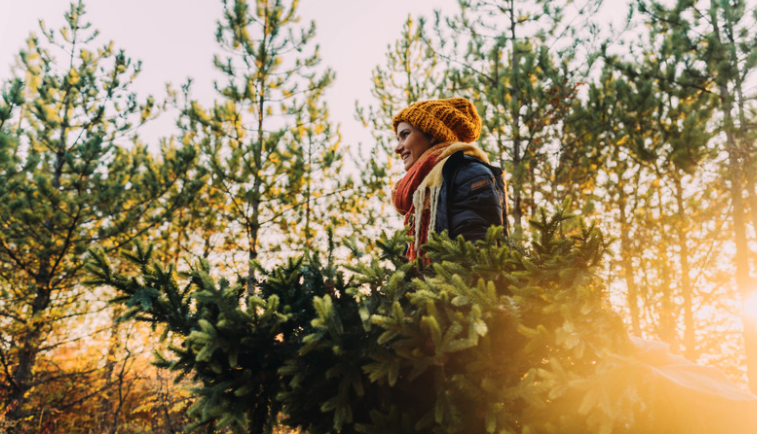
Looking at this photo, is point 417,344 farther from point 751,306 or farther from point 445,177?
point 751,306

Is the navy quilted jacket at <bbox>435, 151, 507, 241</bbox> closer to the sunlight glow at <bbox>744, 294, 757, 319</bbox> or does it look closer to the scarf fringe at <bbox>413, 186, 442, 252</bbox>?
the scarf fringe at <bbox>413, 186, 442, 252</bbox>

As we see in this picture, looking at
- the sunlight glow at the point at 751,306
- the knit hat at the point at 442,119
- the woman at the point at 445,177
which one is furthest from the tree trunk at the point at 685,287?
the woman at the point at 445,177

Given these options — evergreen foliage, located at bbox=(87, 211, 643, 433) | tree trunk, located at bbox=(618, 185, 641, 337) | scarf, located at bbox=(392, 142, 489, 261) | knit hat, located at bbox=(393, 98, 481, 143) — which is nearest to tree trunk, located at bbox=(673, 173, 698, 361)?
tree trunk, located at bbox=(618, 185, 641, 337)

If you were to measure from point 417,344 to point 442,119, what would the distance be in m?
1.86

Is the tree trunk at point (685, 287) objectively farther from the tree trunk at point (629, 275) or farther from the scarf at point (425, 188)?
the scarf at point (425, 188)

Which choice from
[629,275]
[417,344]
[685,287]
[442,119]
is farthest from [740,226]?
[417,344]

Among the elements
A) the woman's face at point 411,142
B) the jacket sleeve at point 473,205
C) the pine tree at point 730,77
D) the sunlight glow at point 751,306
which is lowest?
the jacket sleeve at point 473,205

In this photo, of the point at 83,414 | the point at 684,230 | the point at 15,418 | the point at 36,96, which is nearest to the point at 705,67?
the point at 684,230

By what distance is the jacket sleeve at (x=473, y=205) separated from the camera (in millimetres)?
1916

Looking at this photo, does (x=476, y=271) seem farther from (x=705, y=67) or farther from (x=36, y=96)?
(x=705, y=67)

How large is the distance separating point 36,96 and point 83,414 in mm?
7695

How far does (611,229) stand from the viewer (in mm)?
10172

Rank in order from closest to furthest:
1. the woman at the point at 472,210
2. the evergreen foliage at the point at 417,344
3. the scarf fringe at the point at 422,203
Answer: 1. the evergreen foliage at the point at 417,344
2. the woman at the point at 472,210
3. the scarf fringe at the point at 422,203

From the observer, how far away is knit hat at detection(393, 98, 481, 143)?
2.56 m
